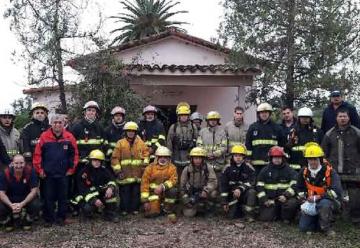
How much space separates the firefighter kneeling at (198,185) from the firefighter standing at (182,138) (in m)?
0.55

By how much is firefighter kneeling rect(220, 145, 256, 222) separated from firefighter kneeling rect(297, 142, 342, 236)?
0.97m

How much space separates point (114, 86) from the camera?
10922mm

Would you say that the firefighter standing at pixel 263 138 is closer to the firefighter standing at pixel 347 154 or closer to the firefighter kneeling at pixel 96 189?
the firefighter standing at pixel 347 154

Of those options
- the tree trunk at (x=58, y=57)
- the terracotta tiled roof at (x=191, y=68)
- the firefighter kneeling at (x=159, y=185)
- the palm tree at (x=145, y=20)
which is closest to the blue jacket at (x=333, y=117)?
the firefighter kneeling at (x=159, y=185)

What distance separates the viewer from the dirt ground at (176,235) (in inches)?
267

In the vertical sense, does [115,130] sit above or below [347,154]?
above

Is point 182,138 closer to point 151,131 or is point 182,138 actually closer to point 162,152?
point 151,131

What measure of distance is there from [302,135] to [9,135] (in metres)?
5.05

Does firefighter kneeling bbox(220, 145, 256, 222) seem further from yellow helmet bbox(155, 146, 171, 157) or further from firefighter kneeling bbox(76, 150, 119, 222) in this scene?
firefighter kneeling bbox(76, 150, 119, 222)

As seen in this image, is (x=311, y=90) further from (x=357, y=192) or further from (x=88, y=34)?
(x=88, y=34)

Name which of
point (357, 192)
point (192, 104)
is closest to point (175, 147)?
point (357, 192)

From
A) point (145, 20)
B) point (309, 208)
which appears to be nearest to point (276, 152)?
point (309, 208)

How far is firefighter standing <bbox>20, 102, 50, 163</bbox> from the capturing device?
802cm

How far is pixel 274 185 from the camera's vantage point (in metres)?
7.98
